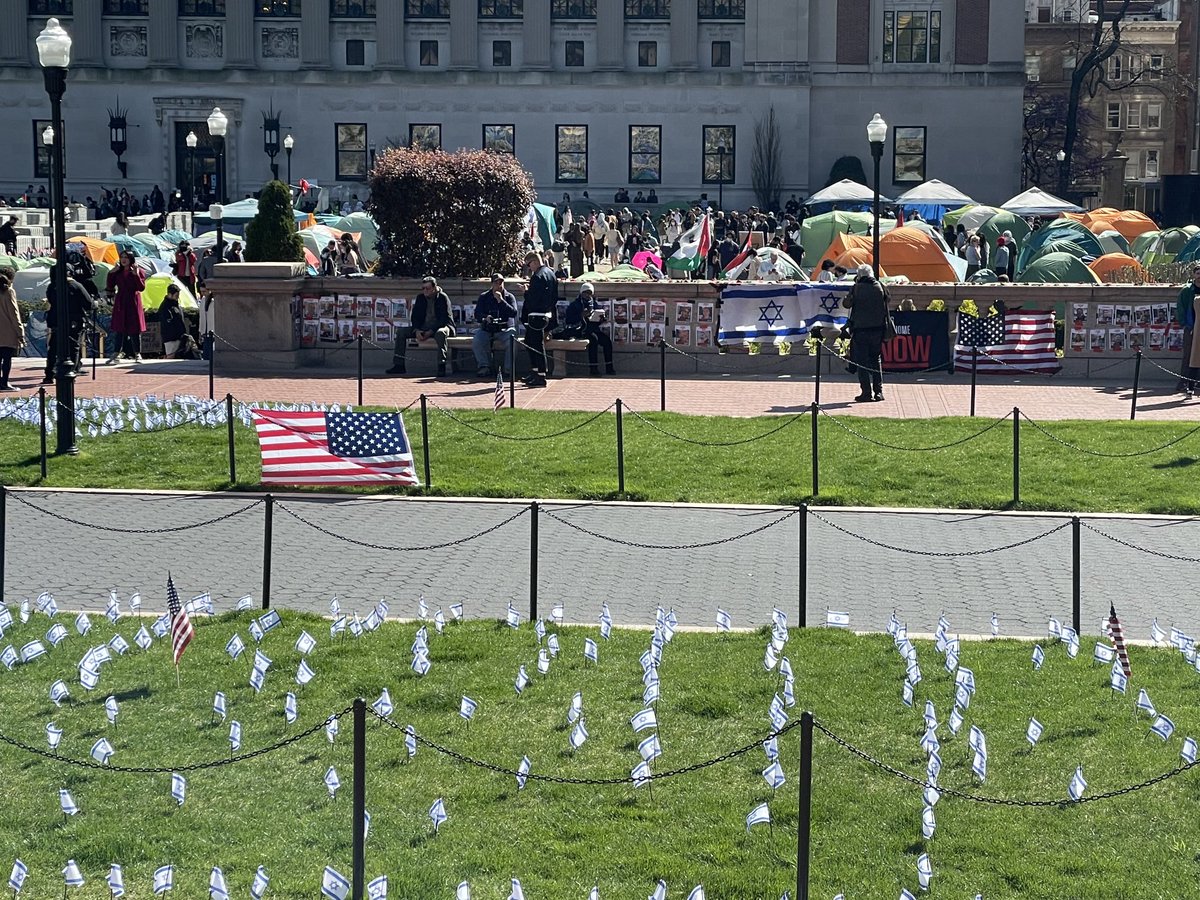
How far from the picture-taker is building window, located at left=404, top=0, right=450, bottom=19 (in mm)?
71125

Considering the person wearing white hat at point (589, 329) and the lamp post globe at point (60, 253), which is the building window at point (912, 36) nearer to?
the person wearing white hat at point (589, 329)

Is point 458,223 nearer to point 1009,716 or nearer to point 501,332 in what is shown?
point 501,332

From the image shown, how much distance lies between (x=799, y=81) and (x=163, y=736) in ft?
212

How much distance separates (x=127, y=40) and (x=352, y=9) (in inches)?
370

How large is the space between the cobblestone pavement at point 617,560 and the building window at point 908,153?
58576mm

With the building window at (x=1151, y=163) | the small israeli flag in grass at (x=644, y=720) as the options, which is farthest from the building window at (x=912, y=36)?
the small israeli flag in grass at (x=644, y=720)

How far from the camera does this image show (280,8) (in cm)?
7125

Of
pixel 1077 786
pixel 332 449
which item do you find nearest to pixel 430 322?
pixel 332 449

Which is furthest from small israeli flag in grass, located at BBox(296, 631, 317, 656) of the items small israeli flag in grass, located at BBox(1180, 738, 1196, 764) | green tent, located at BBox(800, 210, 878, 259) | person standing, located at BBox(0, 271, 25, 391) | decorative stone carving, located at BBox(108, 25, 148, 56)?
decorative stone carving, located at BBox(108, 25, 148, 56)

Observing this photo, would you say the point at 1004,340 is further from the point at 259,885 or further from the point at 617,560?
the point at 259,885

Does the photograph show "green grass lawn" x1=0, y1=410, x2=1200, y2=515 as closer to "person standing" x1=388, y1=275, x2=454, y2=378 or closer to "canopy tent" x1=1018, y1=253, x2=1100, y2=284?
"person standing" x1=388, y1=275, x2=454, y2=378

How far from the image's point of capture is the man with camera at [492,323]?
79.0ft

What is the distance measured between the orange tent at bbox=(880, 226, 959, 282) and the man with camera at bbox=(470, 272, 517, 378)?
1246 centimetres

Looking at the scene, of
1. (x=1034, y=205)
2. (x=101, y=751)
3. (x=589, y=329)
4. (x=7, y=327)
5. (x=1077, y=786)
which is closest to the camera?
(x=1077, y=786)
